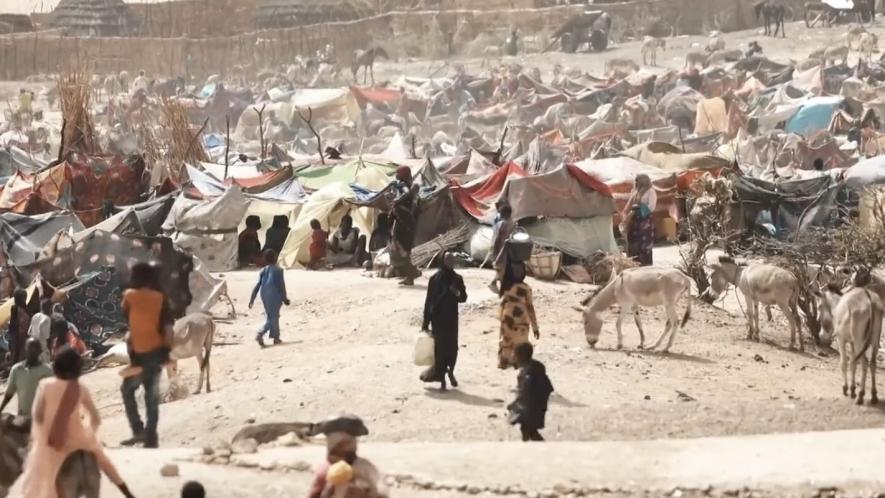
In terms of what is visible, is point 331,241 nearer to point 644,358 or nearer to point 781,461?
point 644,358

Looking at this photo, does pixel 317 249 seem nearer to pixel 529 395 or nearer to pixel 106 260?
pixel 106 260

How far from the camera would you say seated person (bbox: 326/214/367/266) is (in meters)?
17.9

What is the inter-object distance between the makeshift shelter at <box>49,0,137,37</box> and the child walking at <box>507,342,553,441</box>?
54246mm

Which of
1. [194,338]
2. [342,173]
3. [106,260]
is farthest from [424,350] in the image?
[342,173]

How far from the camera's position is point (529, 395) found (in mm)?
8867

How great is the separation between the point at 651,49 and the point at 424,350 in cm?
4041

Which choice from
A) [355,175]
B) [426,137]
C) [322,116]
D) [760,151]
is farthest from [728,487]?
[322,116]

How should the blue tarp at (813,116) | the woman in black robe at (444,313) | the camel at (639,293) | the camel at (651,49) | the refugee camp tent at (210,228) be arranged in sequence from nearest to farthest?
the woman in black robe at (444,313)
the camel at (639,293)
the refugee camp tent at (210,228)
the blue tarp at (813,116)
the camel at (651,49)

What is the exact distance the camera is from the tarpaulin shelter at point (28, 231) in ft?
52.3

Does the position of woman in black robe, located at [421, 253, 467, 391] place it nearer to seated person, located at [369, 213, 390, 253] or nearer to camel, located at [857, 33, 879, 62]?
seated person, located at [369, 213, 390, 253]

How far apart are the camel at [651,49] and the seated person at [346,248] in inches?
1275

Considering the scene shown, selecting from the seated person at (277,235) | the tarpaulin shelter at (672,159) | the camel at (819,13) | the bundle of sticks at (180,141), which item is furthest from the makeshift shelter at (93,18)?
the seated person at (277,235)

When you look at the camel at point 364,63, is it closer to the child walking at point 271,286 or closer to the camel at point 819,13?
the camel at point 819,13

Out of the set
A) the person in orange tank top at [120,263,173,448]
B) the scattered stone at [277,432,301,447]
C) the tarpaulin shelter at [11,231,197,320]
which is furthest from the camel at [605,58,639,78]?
the person in orange tank top at [120,263,173,448]
